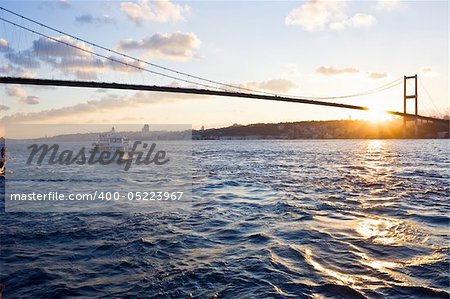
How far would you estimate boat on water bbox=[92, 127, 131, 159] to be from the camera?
206 ft

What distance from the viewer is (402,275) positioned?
23.1 feet

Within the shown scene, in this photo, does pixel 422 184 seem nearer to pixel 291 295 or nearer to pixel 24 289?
pixel 291 295

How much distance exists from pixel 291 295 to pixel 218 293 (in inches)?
54.9

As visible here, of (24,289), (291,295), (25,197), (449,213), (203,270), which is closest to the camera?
(291,295)

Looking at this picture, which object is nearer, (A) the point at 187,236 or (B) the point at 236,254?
(B) the point at 236,254

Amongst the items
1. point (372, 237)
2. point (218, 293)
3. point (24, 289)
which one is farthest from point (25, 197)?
point (372, 237)

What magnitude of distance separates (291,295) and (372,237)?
455 centimetres

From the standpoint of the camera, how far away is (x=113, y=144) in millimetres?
66562

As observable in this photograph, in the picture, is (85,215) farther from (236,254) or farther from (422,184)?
(422,184)

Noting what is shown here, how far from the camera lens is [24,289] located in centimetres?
686

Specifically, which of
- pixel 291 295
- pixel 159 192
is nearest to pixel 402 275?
pixel 291 295

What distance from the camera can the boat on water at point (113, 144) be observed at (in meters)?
62.9

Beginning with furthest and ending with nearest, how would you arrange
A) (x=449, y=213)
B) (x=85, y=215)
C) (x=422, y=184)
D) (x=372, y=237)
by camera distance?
1. (x=422, y=184)
2. (x=85, y=215)
3. (x=449, y=213)
4. (x=372, y=237)

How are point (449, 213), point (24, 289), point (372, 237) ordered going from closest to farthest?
point (24, 289) < point (372, 237) < point (449, 213)
